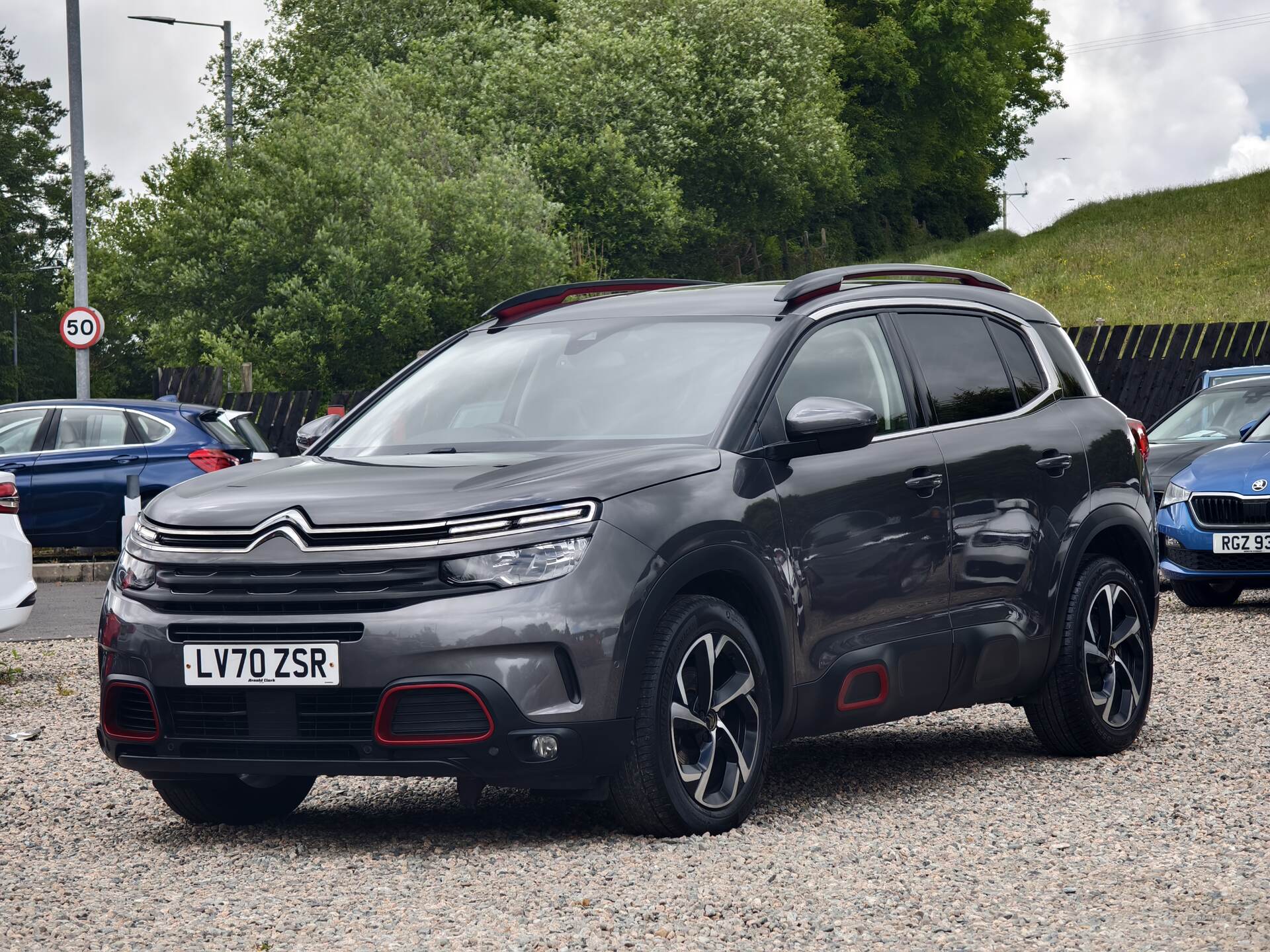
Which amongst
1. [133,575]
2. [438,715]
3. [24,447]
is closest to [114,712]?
[133,575]

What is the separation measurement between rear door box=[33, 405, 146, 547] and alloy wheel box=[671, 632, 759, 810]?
13.5m

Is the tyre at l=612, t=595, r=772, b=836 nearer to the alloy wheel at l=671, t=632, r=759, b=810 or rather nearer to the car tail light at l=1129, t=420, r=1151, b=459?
the alloy wheel at l=671, t=632, r=759, b=810

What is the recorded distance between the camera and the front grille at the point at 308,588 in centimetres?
529

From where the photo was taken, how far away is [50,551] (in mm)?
20312

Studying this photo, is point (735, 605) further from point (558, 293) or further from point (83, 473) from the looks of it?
point (83, 473)

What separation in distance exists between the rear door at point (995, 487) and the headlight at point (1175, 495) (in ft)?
21.4

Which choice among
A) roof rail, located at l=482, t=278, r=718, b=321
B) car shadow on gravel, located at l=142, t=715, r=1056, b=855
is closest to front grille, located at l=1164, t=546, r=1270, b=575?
car shadow on gravel, located at l=142, t=715, r=1056, b=855

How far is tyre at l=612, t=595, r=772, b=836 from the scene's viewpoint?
215 inches

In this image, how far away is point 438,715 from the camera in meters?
5.34

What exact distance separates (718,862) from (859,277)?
272 centimetres

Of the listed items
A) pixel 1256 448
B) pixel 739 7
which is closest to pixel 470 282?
pixel 739 7

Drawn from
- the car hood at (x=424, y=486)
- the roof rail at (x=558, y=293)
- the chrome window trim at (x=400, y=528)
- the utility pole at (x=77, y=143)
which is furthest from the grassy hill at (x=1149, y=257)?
the chrome window trim at (x=400, y=528)

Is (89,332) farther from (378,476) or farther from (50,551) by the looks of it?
(378,476)

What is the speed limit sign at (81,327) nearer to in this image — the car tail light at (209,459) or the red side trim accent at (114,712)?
the car tail light at (209,459)
